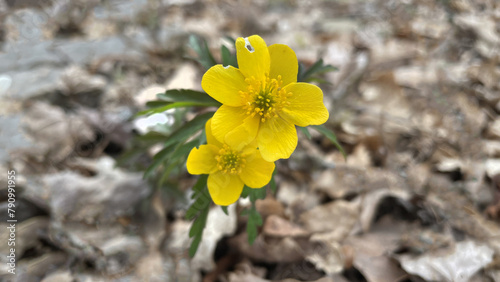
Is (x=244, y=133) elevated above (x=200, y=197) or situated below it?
above

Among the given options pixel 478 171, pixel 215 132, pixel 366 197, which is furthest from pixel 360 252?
pixel 215 132

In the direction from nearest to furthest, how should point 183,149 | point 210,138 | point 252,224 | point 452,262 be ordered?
point 210,138
point 183,149
point 252,224
point 452,262

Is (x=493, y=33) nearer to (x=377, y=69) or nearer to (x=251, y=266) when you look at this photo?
(x=377, y=69)

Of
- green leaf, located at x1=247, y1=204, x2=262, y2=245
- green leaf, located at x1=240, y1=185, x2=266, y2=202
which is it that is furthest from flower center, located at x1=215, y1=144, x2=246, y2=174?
green leaf, located at x1=247, y1=204, x2=262, y2=245

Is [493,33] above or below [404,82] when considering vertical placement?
above

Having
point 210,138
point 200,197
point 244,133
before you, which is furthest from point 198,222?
point 244,133

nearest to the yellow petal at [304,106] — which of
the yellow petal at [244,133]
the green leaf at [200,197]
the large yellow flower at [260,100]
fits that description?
the large yellow flower at [260,100]

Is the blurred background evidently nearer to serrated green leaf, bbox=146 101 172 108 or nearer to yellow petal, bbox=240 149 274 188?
serrated green leaf, bbox=146 101 172 108

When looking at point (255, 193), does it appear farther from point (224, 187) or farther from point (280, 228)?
point (280, 228)
